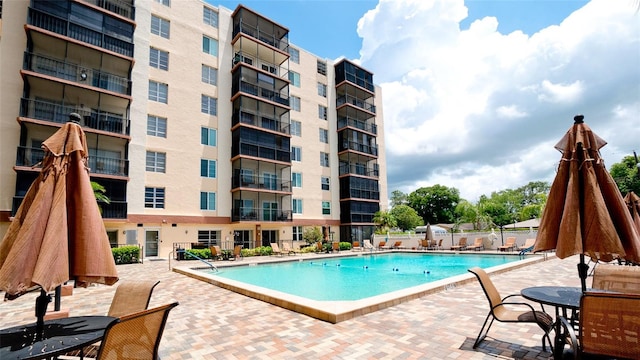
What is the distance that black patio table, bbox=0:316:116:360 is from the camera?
2.63 metres

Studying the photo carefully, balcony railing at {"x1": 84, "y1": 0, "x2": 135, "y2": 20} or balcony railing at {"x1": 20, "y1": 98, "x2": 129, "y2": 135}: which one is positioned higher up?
balcony railing at {"x1": 84, "y1": 0, "x2": 135, "y2": 20}

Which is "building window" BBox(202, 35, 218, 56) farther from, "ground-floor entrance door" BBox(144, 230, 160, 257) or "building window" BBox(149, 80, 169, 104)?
"ground-floor entrance door" BBox(144, 230, 160, 257)

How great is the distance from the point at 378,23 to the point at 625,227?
12.2m

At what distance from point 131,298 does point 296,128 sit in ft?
92.8

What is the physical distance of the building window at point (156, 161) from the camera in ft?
73.7

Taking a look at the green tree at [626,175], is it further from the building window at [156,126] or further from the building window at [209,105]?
the building window at [156,126]

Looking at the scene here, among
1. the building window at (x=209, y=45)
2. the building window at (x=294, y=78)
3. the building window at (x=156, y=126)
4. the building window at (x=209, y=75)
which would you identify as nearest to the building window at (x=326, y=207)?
the building window at (x=294, y=78)

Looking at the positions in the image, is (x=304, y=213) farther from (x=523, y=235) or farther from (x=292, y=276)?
(x=523, y=235)

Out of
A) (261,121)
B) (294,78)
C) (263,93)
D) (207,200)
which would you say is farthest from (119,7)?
(294,78)

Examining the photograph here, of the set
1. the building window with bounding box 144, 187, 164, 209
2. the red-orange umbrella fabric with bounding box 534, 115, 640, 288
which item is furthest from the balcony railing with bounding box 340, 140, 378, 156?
the red-orange umbrella fabric with bounding box 534, 115, 640, 288

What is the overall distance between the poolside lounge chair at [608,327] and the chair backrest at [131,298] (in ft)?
16.3

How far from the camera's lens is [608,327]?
3.01m

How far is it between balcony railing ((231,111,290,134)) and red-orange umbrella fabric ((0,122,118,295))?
23073 mm

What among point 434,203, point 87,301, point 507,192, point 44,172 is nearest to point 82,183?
point 44,172
